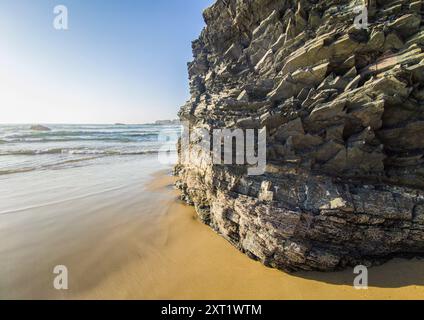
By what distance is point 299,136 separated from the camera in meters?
7.16

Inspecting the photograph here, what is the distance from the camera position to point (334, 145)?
6.82 m

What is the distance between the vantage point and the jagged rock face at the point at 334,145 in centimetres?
618

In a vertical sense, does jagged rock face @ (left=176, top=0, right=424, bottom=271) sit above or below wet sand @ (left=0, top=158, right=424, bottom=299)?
above

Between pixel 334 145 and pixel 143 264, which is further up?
pixel 334 145

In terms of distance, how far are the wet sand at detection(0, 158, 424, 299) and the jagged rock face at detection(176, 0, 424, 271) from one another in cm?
56

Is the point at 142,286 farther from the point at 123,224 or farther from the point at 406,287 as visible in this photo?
the point at 406,287

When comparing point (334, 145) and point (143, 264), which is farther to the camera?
point (143, 264)

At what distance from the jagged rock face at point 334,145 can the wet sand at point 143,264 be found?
1.85ft

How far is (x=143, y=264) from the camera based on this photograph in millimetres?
7266

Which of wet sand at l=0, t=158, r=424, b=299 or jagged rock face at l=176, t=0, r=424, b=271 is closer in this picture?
wet sand at l=0, t=158, r=424, b=299

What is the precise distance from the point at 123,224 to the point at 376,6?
1220 cm

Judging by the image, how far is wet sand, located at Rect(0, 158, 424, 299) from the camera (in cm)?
586

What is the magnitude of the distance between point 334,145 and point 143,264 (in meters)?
6.98

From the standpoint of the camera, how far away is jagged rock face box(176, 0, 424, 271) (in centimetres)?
618
